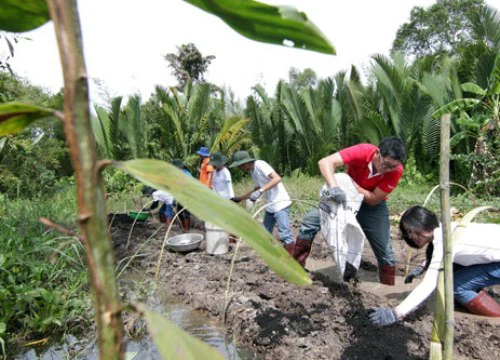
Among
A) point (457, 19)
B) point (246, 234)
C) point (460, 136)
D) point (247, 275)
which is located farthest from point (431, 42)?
point (246, 234)

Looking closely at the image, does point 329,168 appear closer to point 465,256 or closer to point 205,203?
point 465,256

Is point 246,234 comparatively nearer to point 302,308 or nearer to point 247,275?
point 302,308

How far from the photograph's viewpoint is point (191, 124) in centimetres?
1160

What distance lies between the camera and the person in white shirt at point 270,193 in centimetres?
444

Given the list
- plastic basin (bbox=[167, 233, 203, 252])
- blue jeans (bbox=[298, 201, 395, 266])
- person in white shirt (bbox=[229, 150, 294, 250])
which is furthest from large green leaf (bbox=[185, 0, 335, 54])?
plastic basin (bbox=[167, 233, 203, 252])

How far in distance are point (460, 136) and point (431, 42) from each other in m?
13.8

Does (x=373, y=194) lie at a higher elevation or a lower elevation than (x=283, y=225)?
higher

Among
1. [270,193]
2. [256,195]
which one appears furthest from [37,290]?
[270,193]

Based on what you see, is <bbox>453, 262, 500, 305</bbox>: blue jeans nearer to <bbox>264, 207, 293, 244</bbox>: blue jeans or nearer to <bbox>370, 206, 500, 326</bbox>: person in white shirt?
<bbox>370, 206, 500, 326</bbox>: person in white shirt

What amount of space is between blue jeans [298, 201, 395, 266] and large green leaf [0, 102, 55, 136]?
11.6 feet

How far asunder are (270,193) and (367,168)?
1.41 m

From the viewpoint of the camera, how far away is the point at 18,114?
459 millimetres

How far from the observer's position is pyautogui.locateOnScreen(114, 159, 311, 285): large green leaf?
42 cm

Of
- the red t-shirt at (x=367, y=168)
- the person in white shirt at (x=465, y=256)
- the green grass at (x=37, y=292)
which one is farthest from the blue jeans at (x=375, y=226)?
the green grass at (x=37, y=292)
